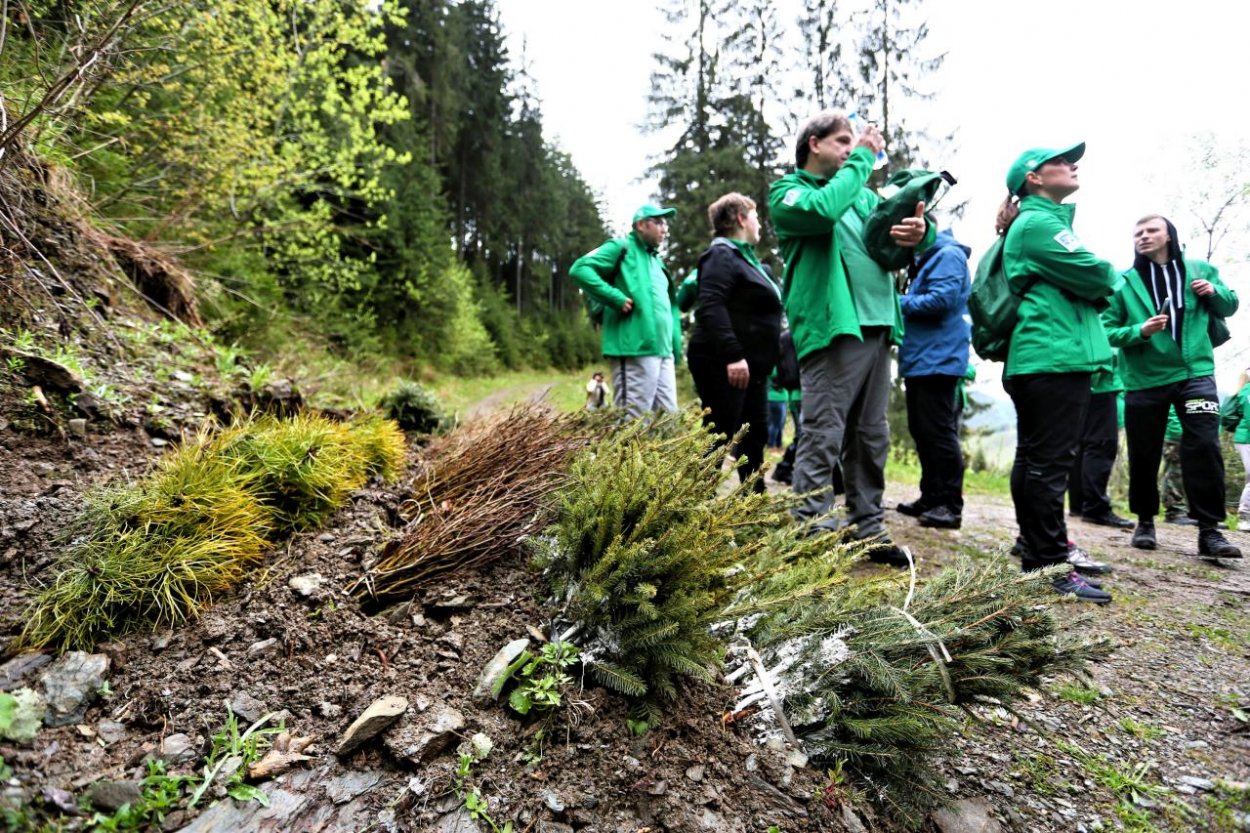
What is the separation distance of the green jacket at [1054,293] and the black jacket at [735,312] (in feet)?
4.66

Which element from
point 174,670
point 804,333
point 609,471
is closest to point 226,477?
point 174,670

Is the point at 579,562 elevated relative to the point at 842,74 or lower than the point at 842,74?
lower

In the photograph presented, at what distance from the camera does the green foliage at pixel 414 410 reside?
11.4ft

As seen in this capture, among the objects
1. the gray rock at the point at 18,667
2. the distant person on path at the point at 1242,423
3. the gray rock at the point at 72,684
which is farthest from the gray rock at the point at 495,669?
the distant person on path at the point at 1242,423

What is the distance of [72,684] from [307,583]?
55 centimetres

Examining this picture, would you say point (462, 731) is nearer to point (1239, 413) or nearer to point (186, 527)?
point (186, 527)

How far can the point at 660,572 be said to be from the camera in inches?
59.2

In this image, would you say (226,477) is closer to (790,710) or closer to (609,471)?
(609,471)

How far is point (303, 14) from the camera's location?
700cm

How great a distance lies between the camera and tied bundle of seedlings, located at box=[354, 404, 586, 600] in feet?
6.11

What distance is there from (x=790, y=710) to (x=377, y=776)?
1.08 meters

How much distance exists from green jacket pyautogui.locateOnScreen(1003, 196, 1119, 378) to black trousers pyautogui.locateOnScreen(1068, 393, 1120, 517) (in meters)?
2.70

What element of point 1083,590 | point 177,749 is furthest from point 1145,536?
point 177,749

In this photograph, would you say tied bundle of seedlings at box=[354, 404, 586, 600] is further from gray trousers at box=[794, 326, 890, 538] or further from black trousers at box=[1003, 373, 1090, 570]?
black trousers at box=[1003, 373, 1090, 570]
